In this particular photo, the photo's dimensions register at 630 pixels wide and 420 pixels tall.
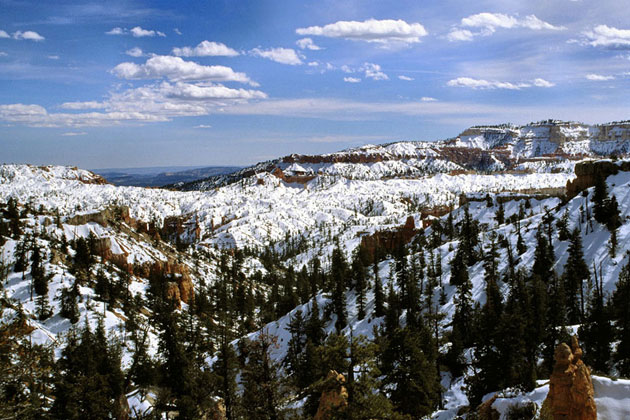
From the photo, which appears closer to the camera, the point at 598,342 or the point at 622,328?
the point at 598,342

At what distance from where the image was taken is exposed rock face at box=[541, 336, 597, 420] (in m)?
20.1

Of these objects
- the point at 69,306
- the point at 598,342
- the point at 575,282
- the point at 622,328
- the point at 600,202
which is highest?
the point at 600,202

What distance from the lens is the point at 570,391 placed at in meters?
20.2

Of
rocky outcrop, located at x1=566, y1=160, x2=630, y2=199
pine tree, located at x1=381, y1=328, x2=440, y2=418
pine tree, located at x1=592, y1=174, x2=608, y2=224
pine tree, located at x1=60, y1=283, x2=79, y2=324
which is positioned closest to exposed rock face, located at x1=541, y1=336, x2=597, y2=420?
pine tree, located at x1=381, y1=328, x2=440, y2=418

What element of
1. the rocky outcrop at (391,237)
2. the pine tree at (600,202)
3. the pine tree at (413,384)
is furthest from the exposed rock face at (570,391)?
the rocky outcrop at (391,237)

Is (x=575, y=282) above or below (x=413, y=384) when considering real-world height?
below

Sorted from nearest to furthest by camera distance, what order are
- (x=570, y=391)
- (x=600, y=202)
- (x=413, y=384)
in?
(x=570, y=391) → (x=413, y=384) → (x=600, y=202)

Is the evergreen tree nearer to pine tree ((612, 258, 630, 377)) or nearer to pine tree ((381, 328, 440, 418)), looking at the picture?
pine tree ((381, 328, 440, 418))

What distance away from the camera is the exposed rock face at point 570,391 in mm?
20125

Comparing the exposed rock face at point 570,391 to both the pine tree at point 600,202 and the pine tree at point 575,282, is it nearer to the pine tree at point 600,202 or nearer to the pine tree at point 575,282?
the pine tree at point 575,282

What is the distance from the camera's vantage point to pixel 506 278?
62.5m

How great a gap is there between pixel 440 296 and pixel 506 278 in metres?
10.7

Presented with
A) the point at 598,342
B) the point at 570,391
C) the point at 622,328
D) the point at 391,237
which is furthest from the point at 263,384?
the point at 391,237

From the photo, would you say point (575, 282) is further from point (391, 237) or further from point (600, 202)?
point (391, 237)
